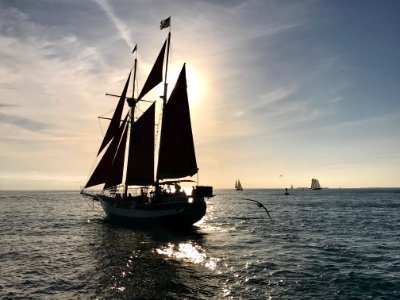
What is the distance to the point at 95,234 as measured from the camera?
139 ft

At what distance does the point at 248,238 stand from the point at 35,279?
73.2ft

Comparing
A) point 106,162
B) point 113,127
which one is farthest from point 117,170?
point 113,127

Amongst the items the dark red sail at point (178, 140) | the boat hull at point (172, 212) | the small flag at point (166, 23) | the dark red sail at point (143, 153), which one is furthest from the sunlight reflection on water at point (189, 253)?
the small flag at point (166, 23)

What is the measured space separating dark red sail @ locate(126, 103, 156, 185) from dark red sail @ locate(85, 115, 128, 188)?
13.5ft

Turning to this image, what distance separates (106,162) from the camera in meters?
55.0

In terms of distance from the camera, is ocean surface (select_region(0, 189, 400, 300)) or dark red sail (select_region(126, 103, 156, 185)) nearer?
Answer: ocean surface (select_region(0, 189, 400, 300))

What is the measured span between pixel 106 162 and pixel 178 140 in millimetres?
14495

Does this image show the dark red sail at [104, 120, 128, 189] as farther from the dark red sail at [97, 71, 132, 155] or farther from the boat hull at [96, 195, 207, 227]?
the boat hull at [96, 195, 207, 227]

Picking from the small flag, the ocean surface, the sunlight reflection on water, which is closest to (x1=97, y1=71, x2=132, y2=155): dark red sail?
the small flag

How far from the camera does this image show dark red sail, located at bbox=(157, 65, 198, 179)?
46562mm

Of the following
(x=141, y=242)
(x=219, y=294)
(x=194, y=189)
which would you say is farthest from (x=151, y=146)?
(x=219, y=294)

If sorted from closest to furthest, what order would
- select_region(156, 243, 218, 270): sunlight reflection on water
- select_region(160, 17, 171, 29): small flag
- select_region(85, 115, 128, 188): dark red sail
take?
select_region(156, 243, 218, 270): sunlight reflection on water, select_region(160, 17, 171, 29): small flag, select_region(85, 115, 128, 188): dark red sail

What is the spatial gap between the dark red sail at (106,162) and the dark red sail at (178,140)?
1042cm

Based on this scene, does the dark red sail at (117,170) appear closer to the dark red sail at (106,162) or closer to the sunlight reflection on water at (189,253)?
the dark red sail at (106,162)
